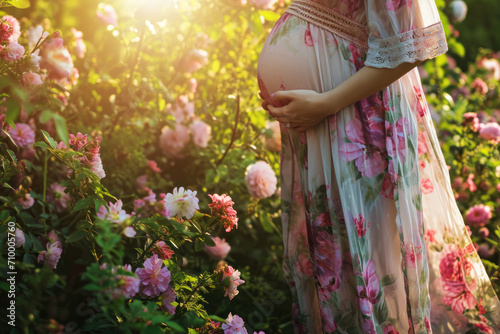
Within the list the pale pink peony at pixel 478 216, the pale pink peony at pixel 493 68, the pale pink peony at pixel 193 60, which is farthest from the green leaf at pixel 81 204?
the pale pink peony at pixel 493 68

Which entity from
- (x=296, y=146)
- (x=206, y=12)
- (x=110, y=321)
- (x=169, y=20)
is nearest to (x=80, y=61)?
(x=169, y=20)

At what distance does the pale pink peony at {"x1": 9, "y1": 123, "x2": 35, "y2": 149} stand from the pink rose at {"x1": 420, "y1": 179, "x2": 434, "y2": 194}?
54.8 inches

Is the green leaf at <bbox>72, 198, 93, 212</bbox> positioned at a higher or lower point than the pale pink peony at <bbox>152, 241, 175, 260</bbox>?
higher

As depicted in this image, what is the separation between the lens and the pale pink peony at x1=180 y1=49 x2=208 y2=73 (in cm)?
233

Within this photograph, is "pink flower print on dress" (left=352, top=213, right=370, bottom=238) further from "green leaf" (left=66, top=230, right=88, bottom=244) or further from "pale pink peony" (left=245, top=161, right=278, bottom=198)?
"green leaf" (left=66, top=230, right=88, bottom=244)

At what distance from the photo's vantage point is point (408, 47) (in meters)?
1.19

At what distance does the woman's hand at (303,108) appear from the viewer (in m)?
1.30

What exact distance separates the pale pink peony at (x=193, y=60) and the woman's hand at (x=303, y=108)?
3.42 ft

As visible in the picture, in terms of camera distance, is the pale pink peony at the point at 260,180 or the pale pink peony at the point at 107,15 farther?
the pale pink peony at the point at 107,15

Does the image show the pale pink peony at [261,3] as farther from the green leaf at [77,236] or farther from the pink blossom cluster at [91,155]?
the green leaf at [77,236]

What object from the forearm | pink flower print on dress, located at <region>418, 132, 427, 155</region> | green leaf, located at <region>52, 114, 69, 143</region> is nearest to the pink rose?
pink flower print on dress, located at <region>418, 132, 427, 155</region>

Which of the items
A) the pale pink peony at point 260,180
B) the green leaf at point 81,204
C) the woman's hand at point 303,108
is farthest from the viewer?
the pale pink peony at point 260,180

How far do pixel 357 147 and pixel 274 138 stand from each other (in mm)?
962

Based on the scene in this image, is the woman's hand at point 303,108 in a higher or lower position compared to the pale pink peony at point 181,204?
higher
